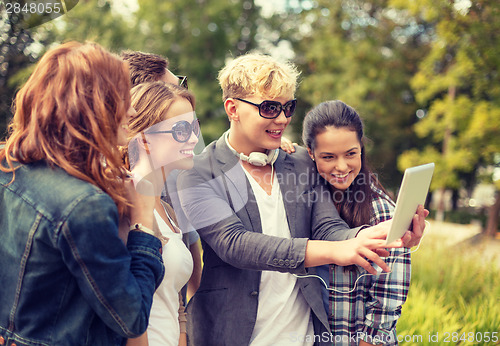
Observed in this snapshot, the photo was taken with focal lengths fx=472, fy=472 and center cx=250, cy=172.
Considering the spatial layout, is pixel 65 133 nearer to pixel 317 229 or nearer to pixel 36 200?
pixel 36 200

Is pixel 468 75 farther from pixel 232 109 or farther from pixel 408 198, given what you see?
pixel 408 198

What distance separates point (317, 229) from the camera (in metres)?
2.35

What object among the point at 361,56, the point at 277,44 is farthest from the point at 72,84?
the point at 277,44

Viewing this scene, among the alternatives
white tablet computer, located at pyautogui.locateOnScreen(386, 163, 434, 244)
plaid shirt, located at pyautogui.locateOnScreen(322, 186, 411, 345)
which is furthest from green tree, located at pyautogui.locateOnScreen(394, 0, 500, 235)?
white tablet computer, located at pyautogui.locateOnScreen(386, 163, 434, 244)

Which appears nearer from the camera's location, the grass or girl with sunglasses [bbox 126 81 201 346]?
girl with sunglasses [bbox 126 81 201 346]

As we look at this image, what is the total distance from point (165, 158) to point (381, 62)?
1903 cm

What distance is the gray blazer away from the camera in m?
2.10

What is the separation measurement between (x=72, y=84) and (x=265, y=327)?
1401 millimetres

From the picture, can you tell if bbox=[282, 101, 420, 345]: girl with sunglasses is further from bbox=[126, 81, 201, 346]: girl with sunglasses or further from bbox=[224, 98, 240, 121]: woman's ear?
bbox=[126, 81, 201, 346]: girl with sunglasses

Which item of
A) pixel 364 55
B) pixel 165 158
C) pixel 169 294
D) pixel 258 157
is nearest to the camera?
pixel 169 294

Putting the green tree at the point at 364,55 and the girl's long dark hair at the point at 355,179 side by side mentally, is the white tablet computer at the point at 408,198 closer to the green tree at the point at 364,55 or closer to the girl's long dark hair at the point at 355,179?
the girl's long dark hair at the point at 355,179

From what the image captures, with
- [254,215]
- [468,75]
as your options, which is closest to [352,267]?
[254,215]

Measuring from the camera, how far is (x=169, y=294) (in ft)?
6.55

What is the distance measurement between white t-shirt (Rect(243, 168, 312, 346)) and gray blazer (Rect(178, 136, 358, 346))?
0.13ft
